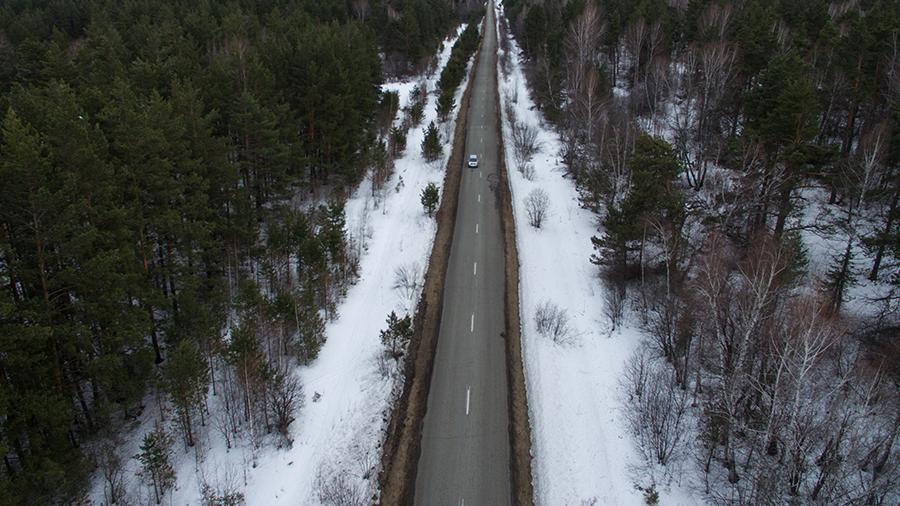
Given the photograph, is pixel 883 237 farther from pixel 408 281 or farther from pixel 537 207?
pixel 408 281

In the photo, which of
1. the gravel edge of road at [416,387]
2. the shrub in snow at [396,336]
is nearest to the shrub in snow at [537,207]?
the gravel edge of road at [416,387]

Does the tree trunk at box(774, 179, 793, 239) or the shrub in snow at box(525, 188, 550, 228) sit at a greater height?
the tree trunk at box(774, 179, 793, 239)

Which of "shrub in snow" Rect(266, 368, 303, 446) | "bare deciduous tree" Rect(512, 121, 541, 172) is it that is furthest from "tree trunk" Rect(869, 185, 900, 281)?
"bare deciduous tree" Rect(512, 121, 541, 172)

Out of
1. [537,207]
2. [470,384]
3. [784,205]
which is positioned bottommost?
[470,384]

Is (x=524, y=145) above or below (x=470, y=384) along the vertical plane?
above

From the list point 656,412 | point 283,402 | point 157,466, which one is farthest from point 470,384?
point 157,466

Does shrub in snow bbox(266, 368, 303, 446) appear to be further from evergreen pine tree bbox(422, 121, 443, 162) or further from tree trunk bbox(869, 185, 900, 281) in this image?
evergreen pine tree bbox(422, 121, 443, 162)

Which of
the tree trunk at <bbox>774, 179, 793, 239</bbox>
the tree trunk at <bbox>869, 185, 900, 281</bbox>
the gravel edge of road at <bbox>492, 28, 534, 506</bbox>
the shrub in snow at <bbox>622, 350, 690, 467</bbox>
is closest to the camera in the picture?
the gravel edge of road at <bbox>492, 28, 534, 506</bbox>

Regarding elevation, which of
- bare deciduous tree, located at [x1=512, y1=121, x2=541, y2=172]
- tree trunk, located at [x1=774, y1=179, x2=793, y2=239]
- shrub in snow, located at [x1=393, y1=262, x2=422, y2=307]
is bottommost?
shrub in snow, located at [x1=393, y1=262, x2=422, y2=307]
